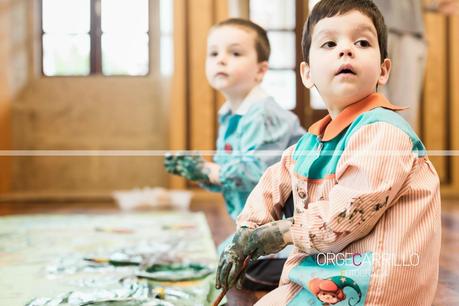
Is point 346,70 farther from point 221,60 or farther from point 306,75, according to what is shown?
point 221,60

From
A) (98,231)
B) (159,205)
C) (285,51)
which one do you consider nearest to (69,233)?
(98,231)

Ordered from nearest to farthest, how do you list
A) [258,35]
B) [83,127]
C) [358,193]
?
[358,193] → [258,35] → [83,127]

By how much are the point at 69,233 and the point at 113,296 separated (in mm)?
650

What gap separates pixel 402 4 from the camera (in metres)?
0.63

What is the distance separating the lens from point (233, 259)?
0.51m

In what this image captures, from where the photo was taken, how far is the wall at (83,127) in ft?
2.39

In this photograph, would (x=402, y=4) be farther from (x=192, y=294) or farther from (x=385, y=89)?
(x=192, y=294)

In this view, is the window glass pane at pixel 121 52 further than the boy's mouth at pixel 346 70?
Yes

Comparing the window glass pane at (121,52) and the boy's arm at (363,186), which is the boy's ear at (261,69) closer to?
the window glass pane at (121,52)

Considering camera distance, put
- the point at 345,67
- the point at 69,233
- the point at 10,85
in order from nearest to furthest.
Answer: the point at 345,67 < the point at 10,85 < the point at 69,233

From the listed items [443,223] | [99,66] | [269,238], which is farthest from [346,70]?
[443,223]

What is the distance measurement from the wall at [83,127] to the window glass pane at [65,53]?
0.02 metres

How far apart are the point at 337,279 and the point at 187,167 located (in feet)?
1.13

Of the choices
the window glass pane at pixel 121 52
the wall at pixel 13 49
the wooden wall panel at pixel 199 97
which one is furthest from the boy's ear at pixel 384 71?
the wooden wall panel at pixel 199 97
